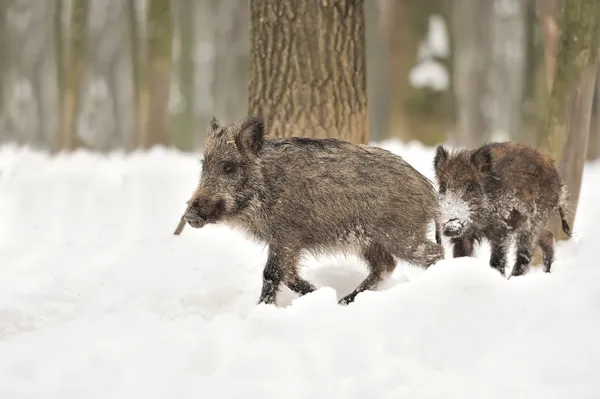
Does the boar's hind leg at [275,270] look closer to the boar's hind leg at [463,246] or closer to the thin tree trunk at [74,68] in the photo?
the boar's hind leg at [463,246]

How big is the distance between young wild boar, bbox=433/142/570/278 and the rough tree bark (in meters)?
0.95

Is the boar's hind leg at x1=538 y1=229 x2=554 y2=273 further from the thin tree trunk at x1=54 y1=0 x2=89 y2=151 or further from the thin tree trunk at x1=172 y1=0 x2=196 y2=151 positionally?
the thin tree trunk at x1=172 y1=0 x2=196 y2=151

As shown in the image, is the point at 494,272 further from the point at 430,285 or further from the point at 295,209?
the point at 295,209

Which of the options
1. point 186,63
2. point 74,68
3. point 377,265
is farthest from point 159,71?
point 186,63

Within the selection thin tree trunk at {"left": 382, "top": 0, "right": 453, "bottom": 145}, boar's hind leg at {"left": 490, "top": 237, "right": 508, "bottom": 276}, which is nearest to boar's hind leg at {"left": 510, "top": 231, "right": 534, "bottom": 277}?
boar's hind leg at {"left": 490, "top": 237, "right": 508, "bottom": 276}

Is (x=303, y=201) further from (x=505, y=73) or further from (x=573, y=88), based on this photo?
(x=505, y=73)

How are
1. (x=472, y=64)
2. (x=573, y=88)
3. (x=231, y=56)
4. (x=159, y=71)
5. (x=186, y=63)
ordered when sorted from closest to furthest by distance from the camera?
(x=573, y=88) < (x=159, y=71) < (x=472, y=64) < (x=186, y=63) < (x=231, y=56)

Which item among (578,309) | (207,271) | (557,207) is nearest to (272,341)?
(578,309)

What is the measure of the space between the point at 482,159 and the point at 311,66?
1932mm

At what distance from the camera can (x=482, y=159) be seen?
778 centimetres

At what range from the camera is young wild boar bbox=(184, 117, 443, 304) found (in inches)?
263

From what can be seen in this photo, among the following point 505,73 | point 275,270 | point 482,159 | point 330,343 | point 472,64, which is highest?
point 482,159

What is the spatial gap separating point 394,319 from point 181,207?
6.92m

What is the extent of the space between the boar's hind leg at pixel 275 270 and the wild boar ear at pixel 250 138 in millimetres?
826
